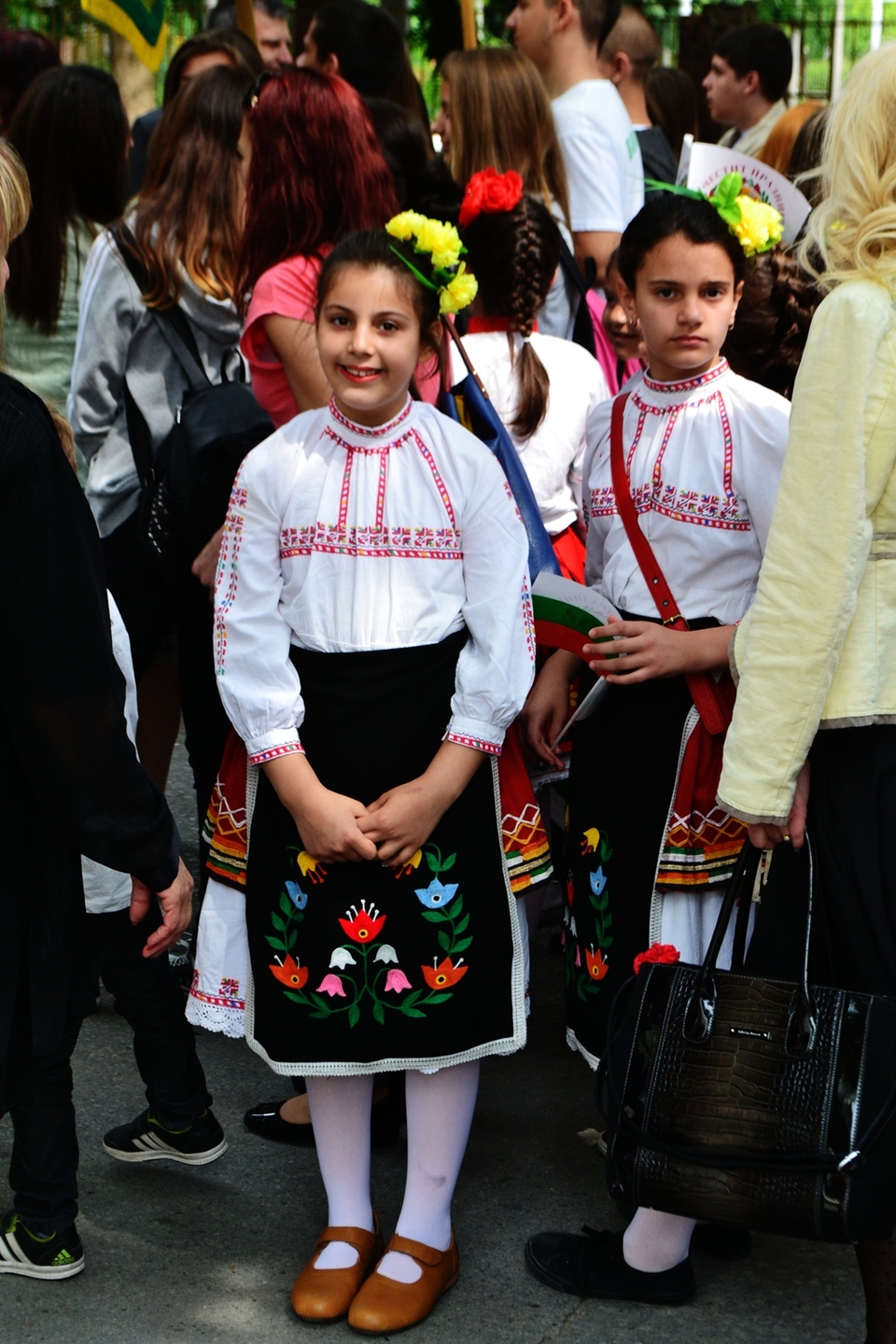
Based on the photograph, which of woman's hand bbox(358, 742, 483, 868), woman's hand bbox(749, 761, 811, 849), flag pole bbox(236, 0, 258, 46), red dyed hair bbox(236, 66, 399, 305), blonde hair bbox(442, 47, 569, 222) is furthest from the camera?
flag pole bbox(236, 0, 258, 46)

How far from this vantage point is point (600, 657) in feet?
8.35

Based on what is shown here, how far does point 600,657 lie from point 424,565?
357 mm

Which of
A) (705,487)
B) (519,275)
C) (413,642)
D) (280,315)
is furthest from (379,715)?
(519,275)

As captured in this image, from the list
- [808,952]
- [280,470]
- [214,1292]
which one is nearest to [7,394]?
[280,470]

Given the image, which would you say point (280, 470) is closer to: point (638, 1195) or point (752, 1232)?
point (638, 1195)

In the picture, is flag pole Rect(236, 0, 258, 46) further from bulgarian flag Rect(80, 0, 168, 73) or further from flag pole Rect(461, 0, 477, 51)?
flag pole Rect(461, 0, 477, 51)

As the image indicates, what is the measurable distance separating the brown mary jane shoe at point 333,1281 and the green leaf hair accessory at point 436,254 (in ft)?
5.15

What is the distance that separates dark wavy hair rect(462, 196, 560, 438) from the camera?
3215mm

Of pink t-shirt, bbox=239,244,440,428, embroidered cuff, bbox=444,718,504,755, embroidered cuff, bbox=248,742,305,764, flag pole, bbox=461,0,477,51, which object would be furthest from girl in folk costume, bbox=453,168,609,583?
flag pole, bbox=461,0,477,51

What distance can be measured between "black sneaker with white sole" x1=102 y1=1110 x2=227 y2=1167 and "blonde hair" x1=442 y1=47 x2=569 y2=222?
99.3 inches

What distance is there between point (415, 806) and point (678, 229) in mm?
1080

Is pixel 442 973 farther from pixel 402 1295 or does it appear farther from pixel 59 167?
pixel 59 167

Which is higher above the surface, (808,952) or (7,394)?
(7,394)

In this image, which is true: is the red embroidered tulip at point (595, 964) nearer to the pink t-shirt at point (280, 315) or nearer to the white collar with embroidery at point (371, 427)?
the white collar with embroidery at point (371, 427)
